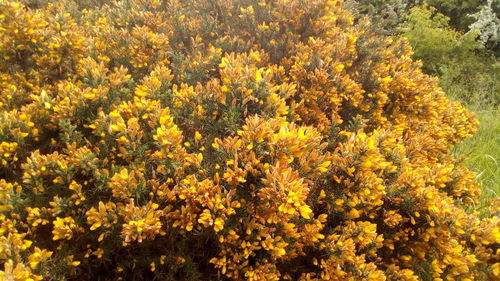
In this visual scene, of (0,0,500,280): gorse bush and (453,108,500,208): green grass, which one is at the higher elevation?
(0,0,500,280): gorse bush

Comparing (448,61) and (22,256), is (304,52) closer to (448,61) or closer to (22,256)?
(22,256)

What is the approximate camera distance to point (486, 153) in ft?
16.1

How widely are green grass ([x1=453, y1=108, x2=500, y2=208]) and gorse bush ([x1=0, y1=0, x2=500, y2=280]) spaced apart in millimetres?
1554

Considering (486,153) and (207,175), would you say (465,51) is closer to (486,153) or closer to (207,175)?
(486,153)

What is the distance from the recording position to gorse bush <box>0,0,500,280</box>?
1.90 meters

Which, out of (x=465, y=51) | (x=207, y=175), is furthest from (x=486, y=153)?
(x=207, y=175)

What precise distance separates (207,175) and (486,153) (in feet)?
14.2

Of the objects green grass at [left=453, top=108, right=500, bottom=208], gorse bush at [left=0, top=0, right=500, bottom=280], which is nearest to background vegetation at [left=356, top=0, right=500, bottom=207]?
green grass at [left=453, top=108, right=500, bottom=208]

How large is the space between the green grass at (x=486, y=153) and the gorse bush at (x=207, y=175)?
1.55 m

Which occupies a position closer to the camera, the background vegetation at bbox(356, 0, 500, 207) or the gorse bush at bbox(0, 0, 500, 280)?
the gorse bush at bbox(0, 0, 500, 280)

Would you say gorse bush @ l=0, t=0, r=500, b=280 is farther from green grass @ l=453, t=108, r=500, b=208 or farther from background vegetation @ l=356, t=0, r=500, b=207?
background vegetation @ l=356, t=0, r=500, b=207

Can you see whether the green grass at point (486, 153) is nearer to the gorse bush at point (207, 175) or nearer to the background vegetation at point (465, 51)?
the background vegetation at point (465, 51)

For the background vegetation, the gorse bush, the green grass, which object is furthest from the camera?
the background vegetation

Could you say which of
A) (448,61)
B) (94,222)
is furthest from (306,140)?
(448,61)
